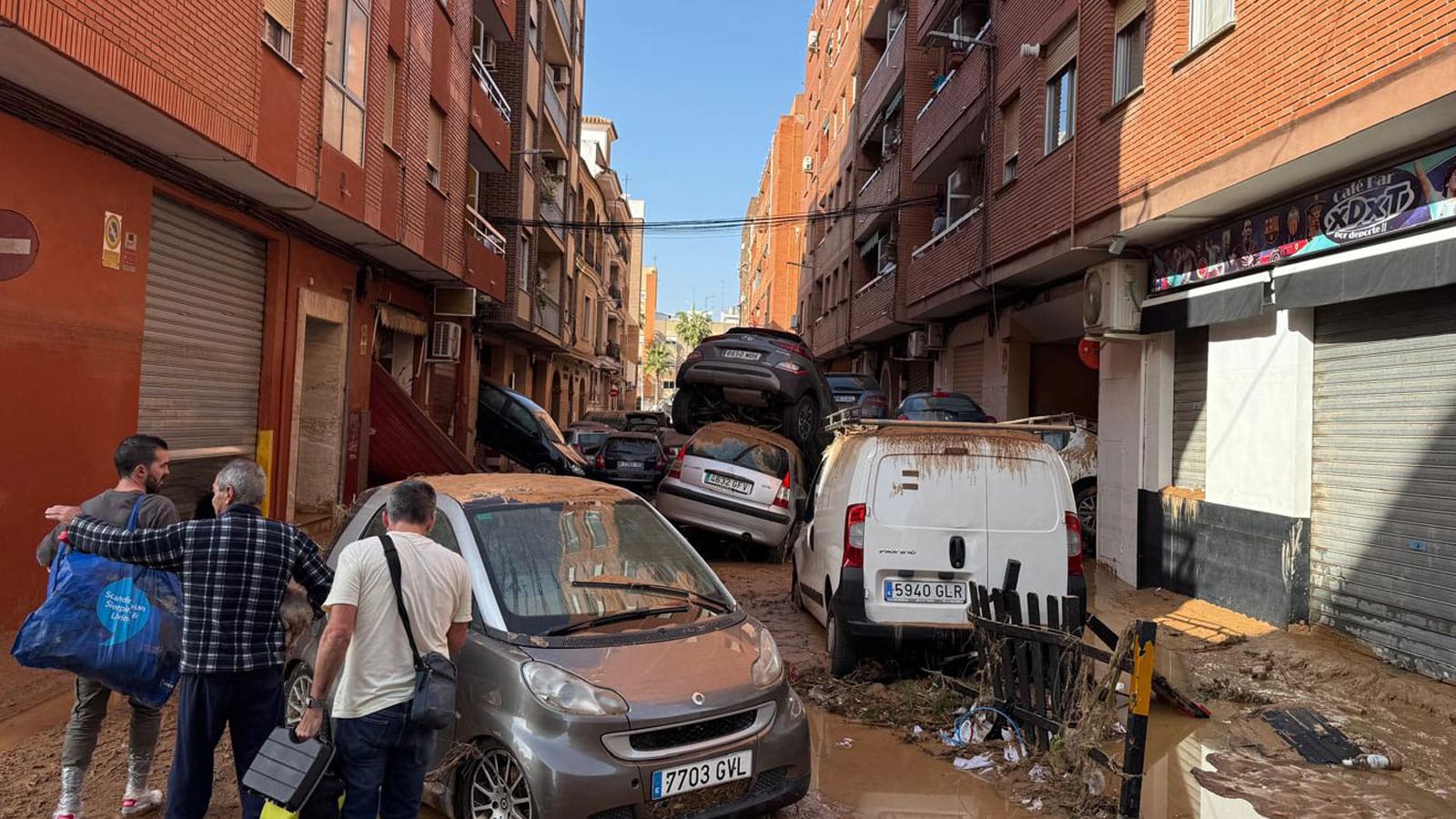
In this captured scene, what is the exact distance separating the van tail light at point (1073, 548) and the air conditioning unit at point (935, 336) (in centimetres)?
1468

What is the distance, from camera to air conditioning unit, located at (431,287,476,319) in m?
16.6

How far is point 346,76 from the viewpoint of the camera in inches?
404

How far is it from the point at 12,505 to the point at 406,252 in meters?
7.51

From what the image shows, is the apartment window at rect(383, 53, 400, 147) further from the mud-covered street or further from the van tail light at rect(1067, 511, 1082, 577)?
the van tail light at rect(1067, 511, 1082, 577)

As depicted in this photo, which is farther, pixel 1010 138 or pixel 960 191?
pixel 960 191

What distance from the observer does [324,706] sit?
10.2ft

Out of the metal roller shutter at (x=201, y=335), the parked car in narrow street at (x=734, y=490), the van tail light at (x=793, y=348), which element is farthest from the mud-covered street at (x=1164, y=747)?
the van tail light at (x=793, y=348)

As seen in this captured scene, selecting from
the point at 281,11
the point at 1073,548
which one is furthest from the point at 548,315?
the point at 1073,548

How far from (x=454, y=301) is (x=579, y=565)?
13.4 metres

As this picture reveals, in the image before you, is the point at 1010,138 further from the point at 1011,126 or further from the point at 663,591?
the point at 663,591

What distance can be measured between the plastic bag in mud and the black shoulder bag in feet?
3.72

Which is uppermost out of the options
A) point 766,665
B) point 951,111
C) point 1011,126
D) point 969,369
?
point 951,111

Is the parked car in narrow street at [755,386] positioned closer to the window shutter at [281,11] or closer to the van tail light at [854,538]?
the window shutter at [281,11]

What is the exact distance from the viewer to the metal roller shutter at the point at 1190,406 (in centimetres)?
972
